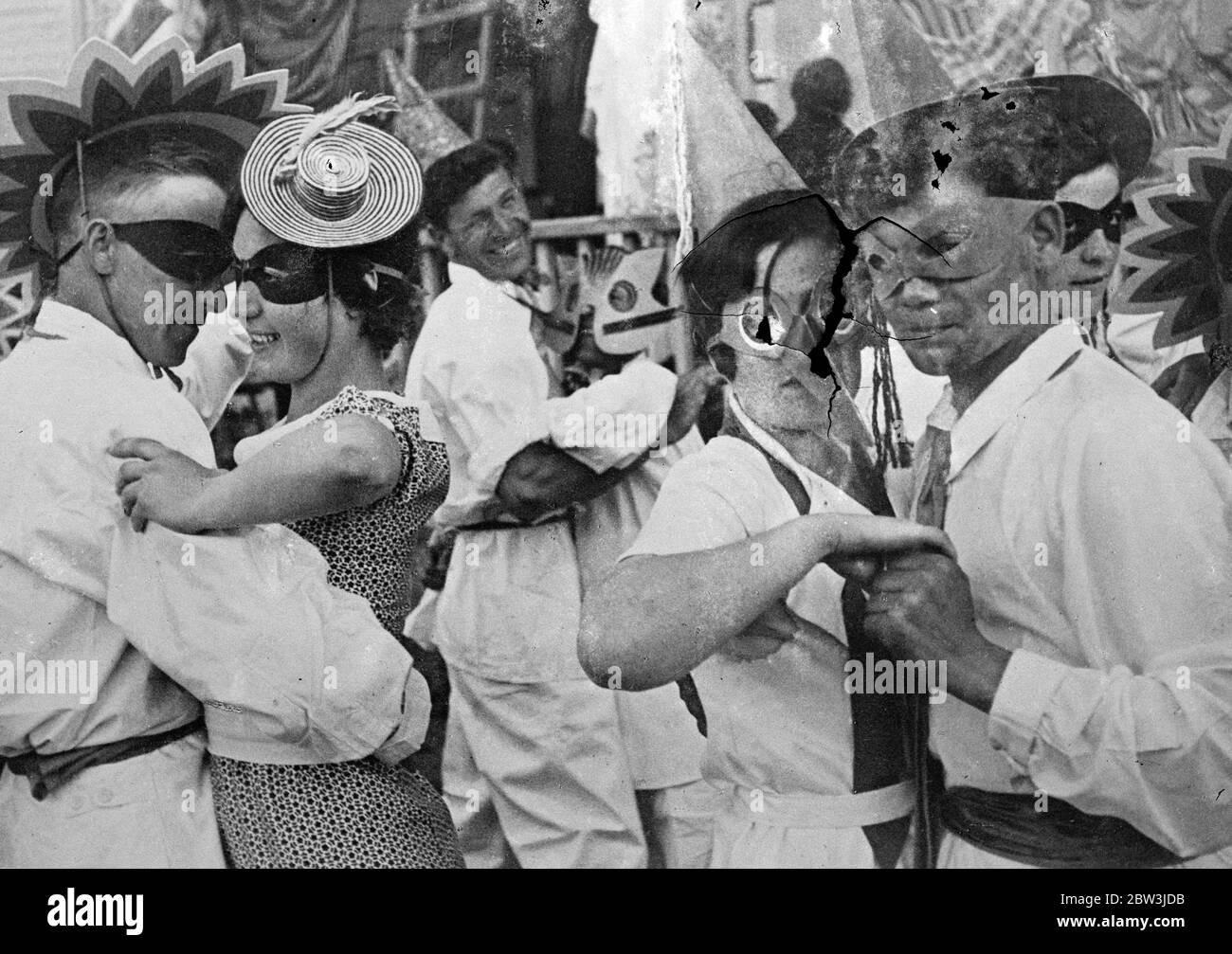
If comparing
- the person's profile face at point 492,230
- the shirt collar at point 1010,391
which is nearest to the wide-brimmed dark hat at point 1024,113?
the shirt collar at point 1010,391

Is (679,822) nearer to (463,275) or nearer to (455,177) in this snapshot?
(463,275)

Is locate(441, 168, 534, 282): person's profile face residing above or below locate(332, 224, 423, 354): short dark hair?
above

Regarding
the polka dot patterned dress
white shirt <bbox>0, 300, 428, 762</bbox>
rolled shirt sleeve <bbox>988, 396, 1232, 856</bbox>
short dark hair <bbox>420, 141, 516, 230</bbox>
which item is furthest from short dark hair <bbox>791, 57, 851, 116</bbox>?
white shirt <bbox>0, 300, 428, 762</bbox>

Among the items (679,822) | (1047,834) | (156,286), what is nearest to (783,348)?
(679,822)

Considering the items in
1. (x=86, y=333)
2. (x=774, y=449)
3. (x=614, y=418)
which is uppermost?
(x=86, y=333)

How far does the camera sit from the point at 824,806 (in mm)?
4059

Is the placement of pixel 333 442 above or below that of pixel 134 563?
above

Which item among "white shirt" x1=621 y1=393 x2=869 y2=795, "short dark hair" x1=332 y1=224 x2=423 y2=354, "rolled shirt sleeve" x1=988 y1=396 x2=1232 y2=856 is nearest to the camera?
"rolled shirt sleeve" x1=988 y1=396 x2=1232 y2=856

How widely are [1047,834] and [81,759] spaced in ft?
9.64

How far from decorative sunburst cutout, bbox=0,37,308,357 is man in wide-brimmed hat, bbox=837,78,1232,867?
1.89 m

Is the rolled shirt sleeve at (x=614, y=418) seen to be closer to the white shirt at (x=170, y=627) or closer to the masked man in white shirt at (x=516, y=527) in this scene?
the masked man in white shirt at (x=516, y=527)

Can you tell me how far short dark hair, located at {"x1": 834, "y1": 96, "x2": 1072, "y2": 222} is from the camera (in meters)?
4.11

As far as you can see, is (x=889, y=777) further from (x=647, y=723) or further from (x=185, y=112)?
(x=185, y=112)

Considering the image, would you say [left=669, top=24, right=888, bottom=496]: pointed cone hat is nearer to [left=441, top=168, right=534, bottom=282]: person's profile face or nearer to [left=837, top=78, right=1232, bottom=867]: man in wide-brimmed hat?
[left=837, top=78, right=1232, bottom=867]: man in wide-brimmed hat
